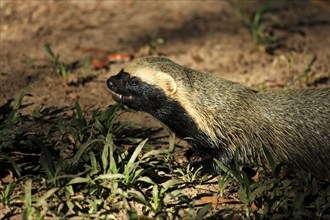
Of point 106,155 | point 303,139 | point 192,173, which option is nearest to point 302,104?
point 303,139

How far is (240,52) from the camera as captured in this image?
8.66 m

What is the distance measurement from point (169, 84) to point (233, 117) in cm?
71

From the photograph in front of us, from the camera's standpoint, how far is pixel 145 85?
5.93 metres

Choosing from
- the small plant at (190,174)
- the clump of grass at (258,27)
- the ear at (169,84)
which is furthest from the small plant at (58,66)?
the clump of grass at (258,27)

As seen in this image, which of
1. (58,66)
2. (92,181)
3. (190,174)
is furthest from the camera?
(58,66)

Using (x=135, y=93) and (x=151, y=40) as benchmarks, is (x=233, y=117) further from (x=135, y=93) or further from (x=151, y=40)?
(x=151, y=40)

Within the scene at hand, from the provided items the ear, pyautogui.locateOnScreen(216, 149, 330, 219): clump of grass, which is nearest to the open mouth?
the ear

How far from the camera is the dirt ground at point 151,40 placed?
759cm

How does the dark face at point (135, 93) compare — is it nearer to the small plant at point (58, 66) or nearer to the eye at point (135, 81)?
the eye at point (135, 81)

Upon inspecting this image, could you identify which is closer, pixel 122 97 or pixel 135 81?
pixel 135 81

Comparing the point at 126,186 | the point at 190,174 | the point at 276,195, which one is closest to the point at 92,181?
the point at 126,186

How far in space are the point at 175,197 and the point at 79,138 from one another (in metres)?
1.30

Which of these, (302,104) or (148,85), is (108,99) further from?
(302,104)

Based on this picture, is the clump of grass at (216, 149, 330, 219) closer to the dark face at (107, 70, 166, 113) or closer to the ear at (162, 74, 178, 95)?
the ear at (162, 74, 178, 95)
